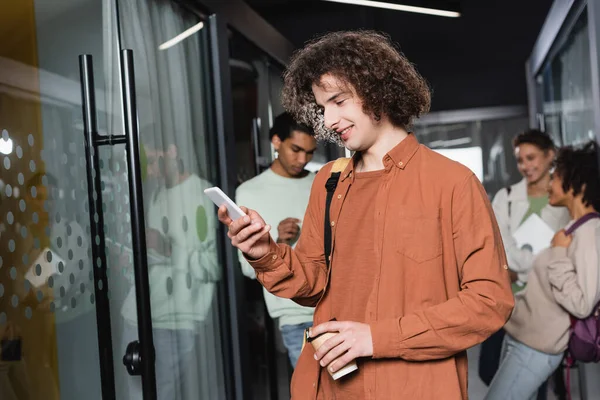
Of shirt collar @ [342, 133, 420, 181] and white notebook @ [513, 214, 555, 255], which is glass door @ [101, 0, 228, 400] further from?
white notebook @ [513, 214, 555, 255]

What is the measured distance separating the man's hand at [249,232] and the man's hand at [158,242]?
1058mm

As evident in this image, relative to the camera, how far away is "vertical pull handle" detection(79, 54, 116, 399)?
180 centimetres

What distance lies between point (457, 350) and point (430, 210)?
31cm

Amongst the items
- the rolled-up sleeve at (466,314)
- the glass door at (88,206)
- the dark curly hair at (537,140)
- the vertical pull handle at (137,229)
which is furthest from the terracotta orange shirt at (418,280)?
the dark curly hair at (537,140)

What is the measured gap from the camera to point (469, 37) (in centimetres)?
742

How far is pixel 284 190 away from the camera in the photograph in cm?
354

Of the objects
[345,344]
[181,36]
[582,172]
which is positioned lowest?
[345,344]

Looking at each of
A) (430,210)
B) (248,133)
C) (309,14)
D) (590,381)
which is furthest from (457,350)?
(309,14)

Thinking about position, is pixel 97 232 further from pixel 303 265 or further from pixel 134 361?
pixel 303 265

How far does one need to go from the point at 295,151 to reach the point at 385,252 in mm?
1975

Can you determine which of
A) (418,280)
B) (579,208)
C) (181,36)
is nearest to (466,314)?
(418,280)

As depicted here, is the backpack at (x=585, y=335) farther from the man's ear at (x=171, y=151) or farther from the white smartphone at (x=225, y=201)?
the white smartphone at (x=225, y=201)

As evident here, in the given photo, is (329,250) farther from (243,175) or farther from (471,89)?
(471,89)

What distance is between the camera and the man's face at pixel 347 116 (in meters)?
1.67
